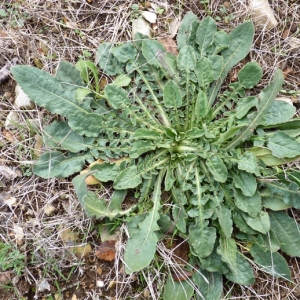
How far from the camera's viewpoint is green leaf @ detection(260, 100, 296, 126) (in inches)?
92.5

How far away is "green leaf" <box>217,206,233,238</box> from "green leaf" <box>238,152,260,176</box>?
10.2 inches

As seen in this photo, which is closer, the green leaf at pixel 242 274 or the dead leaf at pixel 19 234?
the green leaf at pixel 242 274

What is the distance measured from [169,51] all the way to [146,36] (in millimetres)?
169

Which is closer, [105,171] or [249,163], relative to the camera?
[249,163]

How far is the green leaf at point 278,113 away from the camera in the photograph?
2.35m

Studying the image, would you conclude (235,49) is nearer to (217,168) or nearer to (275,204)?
(217,168)

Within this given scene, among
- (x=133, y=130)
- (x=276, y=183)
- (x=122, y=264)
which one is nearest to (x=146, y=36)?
(x=133, y=130)

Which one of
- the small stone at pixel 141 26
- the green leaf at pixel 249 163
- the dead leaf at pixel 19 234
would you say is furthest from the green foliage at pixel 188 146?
the dead leaf at pixel 19 234

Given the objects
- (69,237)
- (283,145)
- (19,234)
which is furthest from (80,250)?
(283,145)

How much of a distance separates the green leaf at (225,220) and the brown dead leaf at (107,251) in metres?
0.63

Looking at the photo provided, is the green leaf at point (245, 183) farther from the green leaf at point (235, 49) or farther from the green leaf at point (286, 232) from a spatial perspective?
the green leaf at point (235, 49)

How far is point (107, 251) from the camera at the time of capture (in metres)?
2.39

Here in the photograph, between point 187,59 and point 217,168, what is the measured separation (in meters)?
0.65

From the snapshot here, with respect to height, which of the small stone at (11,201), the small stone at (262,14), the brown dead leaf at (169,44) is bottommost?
the small stone at (11,201)
